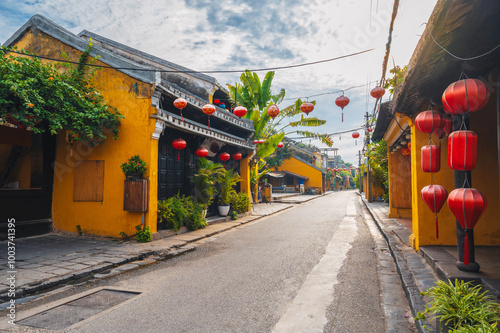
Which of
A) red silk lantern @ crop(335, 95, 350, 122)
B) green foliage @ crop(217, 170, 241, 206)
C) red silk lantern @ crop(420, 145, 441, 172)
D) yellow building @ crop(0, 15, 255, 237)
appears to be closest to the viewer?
red silk lantern @ crop(420, 145, 441, 172)

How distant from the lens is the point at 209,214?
43.1ft

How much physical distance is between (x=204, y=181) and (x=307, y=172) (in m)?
32.2

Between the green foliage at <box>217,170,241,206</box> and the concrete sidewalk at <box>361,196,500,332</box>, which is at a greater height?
the green foliage at <box>217,170,241,206</box>

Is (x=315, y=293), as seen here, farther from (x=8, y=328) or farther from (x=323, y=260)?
(x=8, y=328)

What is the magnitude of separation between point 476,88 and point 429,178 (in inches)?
138

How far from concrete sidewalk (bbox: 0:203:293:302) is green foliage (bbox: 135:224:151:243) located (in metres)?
0.15

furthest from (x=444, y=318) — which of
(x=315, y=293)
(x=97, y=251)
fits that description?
(x=97, y=251)

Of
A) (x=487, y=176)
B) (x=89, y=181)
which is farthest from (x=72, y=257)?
(x=487, y=176)

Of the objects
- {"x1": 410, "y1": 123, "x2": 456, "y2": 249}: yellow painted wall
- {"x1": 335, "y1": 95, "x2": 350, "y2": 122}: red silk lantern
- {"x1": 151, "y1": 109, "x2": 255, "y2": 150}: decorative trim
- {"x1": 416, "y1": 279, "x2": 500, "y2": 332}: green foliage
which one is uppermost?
{"x1": 335, "y1": 95, "x2": 350, "y2": 122}: red silk lantern

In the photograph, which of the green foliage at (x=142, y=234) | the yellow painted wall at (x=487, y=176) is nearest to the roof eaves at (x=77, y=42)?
the green foliage at (x=142, y=234)

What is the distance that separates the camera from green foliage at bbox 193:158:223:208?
10867 mm

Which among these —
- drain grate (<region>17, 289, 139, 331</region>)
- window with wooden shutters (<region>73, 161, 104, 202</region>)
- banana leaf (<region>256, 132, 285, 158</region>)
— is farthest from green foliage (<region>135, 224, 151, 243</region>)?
banana leaf (<region>256, 132, 285, 158</region>)

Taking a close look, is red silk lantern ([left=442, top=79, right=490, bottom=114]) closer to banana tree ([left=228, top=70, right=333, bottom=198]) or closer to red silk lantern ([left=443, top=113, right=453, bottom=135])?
red silk lantern ([left=443, top=113, right=453, bottom=135])

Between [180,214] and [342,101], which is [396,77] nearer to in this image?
[342,101]
